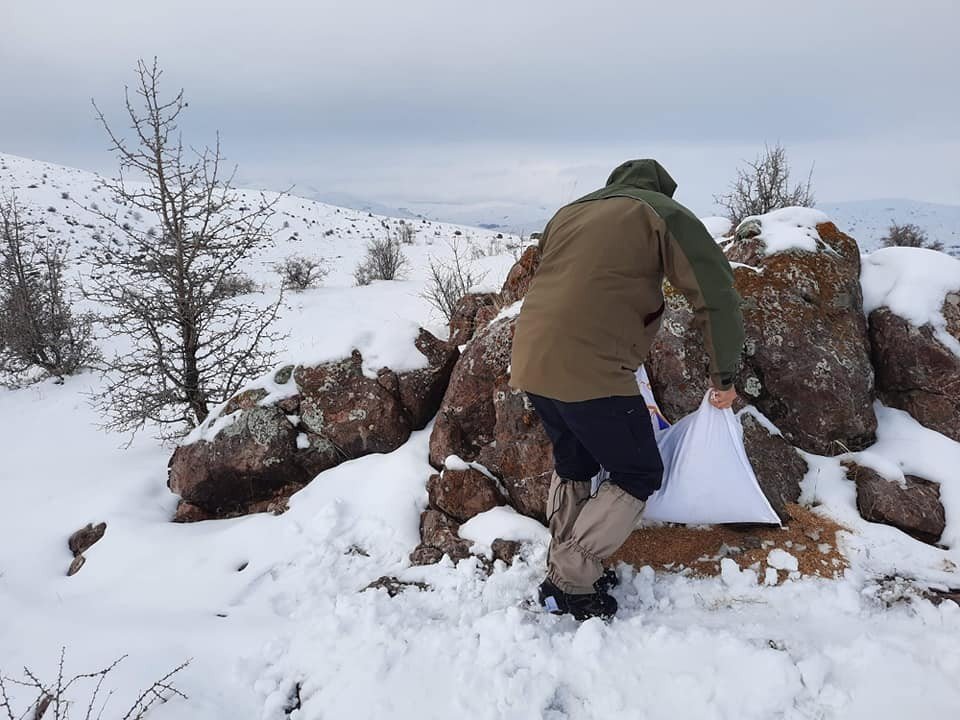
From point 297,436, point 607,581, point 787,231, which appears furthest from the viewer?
point 297,436

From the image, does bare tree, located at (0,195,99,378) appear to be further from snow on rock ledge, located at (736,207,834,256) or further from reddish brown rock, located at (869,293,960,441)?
reddish brown rock, located at (869,293,960,441)

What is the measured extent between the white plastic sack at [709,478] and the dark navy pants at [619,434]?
0.28 meters

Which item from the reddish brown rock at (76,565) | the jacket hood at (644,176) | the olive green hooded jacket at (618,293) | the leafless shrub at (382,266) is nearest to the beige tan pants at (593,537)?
the olive green hooded jacket at (618,293)

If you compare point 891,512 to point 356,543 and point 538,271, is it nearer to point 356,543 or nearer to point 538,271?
point 538,271

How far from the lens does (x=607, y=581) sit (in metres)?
2.81

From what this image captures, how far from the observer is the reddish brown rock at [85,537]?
3932mm

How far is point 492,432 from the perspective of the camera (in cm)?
399

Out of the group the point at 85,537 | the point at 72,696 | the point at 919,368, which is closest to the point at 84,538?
the point at 85,537

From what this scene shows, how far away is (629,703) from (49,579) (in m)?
3.85

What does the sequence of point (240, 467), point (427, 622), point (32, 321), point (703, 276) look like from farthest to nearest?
point (32, 321), point (240, 467), point (427, 622), point (703, 276)

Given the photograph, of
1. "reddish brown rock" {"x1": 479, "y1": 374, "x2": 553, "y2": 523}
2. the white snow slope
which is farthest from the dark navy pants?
"reddish brown rock" {"x1": 479, "y1": 374, "x2": 553, "y2": 523}

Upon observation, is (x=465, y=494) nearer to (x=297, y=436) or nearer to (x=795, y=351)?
(x=297, y=436)

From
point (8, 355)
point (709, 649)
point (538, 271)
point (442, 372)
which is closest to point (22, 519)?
point (442, 372)

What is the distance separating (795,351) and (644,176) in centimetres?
199
